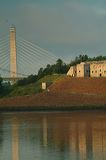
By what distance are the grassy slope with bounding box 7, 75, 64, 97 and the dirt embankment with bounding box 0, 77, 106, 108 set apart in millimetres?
1976

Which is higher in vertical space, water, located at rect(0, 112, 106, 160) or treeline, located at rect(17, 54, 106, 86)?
treeline, located at rect(17, 54, 106, 86)

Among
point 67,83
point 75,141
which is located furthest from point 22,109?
point 75,141

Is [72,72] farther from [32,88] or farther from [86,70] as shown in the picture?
[32,88]

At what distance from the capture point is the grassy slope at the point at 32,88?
2379 inches

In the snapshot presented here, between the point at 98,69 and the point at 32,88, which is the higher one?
the point at 98,69

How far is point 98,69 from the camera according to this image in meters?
64.4

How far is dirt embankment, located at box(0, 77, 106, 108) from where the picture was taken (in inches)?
→ 2144

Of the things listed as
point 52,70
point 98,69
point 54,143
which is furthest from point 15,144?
point 52,70

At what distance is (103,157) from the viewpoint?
16.6 m

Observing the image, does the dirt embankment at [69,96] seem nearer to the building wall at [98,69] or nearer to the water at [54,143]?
the building wall at [98,69]

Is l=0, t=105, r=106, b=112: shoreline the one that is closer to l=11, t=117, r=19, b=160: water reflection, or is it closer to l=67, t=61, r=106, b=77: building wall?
l=67, t=61, r=106, b=77: building wall

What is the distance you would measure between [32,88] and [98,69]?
6.87 m

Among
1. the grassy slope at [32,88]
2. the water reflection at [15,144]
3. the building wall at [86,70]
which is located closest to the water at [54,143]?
the water reflection at [15,144]

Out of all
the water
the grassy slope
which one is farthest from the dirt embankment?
the water
